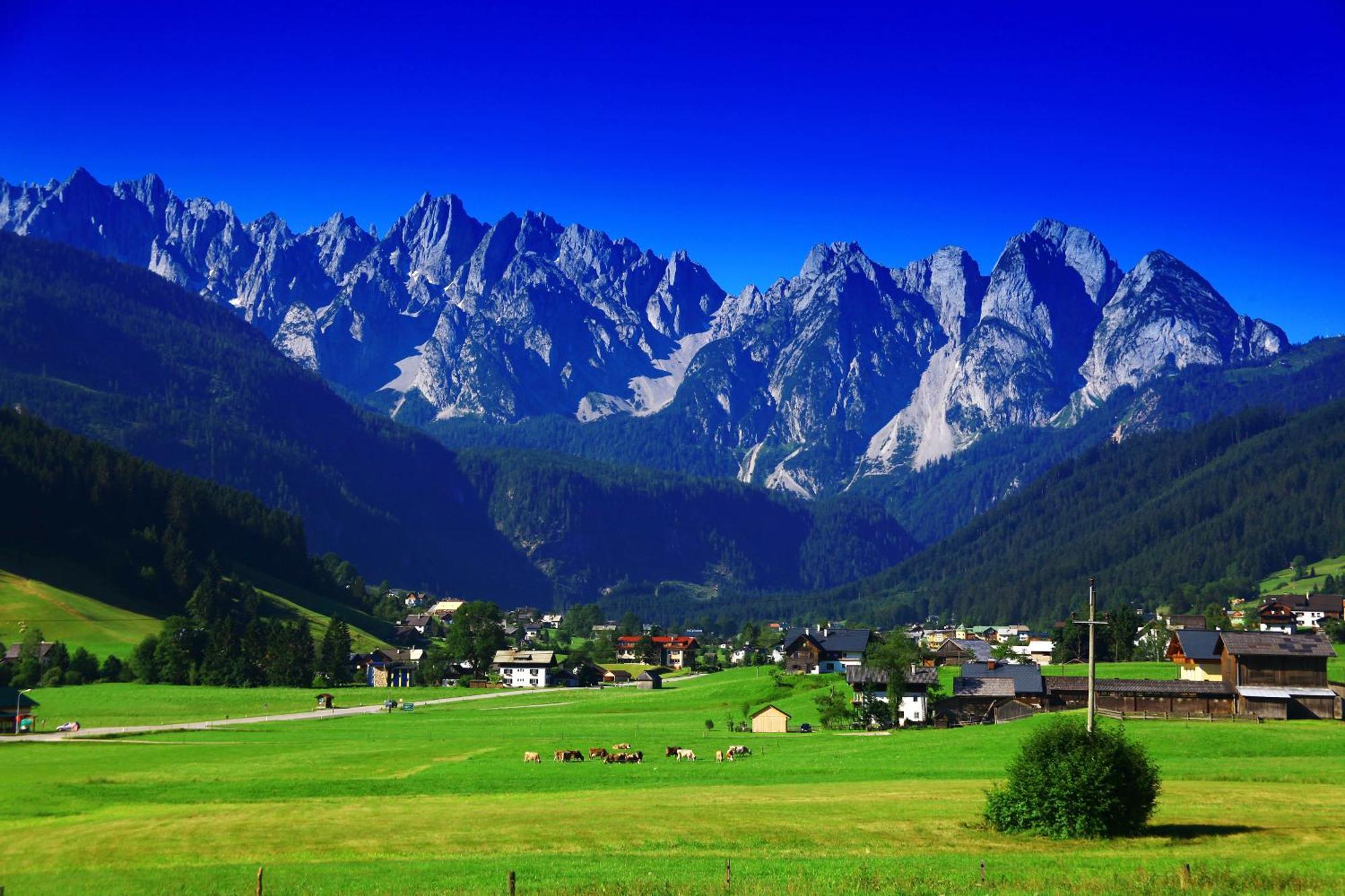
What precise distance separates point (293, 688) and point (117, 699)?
2504cm

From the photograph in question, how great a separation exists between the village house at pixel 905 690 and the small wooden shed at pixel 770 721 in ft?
24.3

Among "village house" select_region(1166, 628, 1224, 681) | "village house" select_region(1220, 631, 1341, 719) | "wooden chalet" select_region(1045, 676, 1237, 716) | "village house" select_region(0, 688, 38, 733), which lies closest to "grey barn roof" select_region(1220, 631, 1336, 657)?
"village house" select_region(1220, 631, 1341, 719)

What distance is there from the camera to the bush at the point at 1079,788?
150 ft

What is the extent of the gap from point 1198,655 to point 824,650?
216 ft

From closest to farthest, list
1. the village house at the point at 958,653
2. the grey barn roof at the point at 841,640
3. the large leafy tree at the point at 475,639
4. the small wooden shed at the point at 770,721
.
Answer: the small wooden shed at the point at 770,721
the village house at the point at 958,653
the grey barn roof at the point at 841,640
the large leafy tree at the point at 475,639

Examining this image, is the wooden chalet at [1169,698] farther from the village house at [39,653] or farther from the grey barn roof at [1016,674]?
the village house at [39,653]

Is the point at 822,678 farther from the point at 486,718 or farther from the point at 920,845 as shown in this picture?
the point at 920,845

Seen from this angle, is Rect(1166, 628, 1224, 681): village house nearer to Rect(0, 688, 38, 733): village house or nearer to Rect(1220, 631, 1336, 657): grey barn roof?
Rect(1220, 631, 1336, 657): grey barn roof

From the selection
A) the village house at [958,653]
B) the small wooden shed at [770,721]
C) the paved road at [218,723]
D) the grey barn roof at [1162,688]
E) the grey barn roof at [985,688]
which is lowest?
the paved road at [218,723]

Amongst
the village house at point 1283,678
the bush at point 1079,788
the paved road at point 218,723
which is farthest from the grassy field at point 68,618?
the bush at point 1079,788

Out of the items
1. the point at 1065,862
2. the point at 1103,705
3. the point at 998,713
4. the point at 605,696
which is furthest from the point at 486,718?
the point at 1065,862

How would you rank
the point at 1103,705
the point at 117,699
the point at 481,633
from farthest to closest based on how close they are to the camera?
the point at 481,633 < the point at 117,699 < the point at 1103,705

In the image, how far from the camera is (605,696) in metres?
150

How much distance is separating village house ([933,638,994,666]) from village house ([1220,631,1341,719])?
51.4 metres
